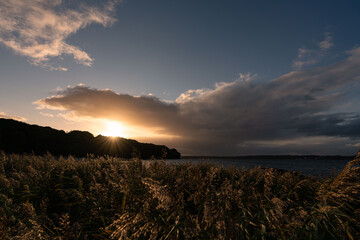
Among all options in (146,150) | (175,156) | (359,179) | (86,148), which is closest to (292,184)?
(359,179)

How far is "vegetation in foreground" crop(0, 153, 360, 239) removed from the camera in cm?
238

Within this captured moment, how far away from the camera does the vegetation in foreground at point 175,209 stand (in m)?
2.38

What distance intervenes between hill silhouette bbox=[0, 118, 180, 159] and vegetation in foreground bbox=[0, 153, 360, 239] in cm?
4442

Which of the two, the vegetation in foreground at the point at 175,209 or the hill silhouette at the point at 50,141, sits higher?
the hill silhouette at the point at 50,141

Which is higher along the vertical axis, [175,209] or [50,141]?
[50,141]

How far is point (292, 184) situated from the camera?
5.84 meters

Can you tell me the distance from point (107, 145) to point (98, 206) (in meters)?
60.5

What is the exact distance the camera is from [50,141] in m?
54.7

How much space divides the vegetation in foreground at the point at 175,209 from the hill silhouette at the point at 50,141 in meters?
44.4

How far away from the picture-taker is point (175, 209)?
105 inches

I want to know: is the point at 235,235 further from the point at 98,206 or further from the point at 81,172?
the point at 81,172

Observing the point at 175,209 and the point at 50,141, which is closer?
the point at 175,209

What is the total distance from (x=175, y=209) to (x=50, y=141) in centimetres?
6327

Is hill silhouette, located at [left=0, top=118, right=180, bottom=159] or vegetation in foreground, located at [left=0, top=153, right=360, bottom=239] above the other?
hill silhouette, located at [left=0, top=118, right=180, bottom=159]
